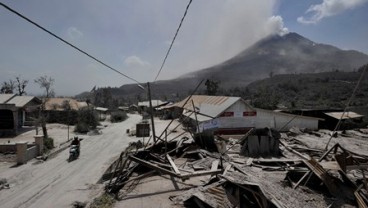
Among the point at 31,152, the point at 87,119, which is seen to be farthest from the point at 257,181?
the point at 87,119

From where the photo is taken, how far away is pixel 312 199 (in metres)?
10.7

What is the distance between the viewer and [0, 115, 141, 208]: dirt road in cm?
1516

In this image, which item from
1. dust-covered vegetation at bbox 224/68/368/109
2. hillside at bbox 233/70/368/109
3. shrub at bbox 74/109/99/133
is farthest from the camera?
hillside at bbox 233/70/368/109

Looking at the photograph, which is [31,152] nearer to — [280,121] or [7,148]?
[7,148]

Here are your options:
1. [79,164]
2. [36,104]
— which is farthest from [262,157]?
[36,104]

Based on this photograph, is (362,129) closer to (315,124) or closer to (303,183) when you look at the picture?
(315,124)

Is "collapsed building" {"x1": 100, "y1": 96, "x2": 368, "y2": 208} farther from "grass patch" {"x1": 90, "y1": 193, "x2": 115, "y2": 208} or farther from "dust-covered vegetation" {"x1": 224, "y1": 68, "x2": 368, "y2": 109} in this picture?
"dust-covered vegetation" {"x1": 224, "y1": 68, "x2": 368, "y2": 109}

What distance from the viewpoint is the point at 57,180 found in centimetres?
1895

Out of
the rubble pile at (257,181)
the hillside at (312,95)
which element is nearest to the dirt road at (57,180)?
the rubble pile at (257,181)

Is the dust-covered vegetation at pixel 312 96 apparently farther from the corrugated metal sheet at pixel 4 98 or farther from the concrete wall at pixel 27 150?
the concrete wall at pixel 27 150

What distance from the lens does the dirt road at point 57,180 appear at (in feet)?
49.8

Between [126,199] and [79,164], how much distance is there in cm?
1310

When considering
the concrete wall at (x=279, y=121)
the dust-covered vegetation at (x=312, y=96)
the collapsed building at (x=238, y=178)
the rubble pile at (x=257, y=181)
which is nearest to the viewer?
the rubble pile at (x=257, y=181)

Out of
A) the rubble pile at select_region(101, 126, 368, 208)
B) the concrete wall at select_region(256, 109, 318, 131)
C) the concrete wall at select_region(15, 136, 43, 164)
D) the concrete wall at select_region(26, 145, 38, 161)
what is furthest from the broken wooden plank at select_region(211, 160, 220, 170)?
the concrete wall at select_region(256, 109, 318, 131)
